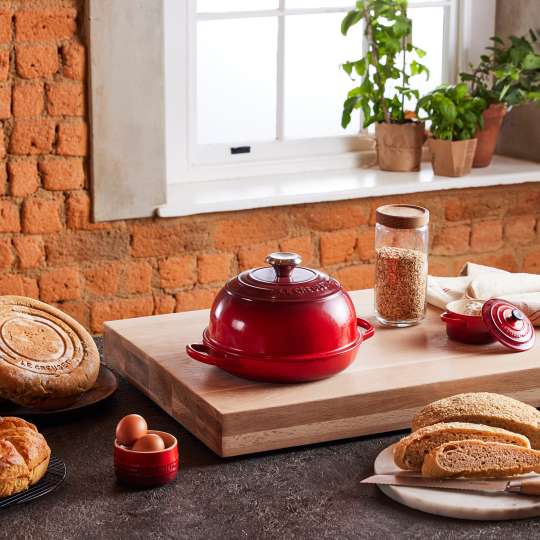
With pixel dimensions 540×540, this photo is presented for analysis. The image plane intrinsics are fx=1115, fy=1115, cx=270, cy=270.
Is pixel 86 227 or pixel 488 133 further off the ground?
pixel 488 133

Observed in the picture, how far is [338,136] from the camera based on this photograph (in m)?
3.53

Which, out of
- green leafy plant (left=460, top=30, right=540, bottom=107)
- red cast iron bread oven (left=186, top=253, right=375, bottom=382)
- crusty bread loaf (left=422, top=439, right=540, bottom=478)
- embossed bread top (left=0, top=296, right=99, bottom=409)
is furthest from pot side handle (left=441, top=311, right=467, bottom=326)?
green leafy plant (left=460, top=30, right=540, bottom=107)

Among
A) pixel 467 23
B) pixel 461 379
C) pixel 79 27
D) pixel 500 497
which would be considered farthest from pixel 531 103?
pixel 500 497

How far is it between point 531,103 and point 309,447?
220 cm

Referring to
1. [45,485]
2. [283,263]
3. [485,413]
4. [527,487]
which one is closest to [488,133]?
[283,263]

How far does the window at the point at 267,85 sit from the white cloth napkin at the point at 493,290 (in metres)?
1.22

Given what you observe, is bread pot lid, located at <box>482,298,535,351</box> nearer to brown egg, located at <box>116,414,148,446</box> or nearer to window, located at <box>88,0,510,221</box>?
brown egg, located at <box>116,414,148,446</box>

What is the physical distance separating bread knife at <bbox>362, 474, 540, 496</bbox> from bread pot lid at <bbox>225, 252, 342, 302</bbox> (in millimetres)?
339

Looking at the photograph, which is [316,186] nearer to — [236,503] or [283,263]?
[283,263]

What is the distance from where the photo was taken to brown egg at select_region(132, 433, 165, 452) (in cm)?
156

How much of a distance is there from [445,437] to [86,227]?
1606 mm

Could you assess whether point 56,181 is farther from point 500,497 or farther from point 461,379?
point 500,497

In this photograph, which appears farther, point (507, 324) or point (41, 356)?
point (507, 324)

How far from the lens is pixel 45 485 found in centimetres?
152
